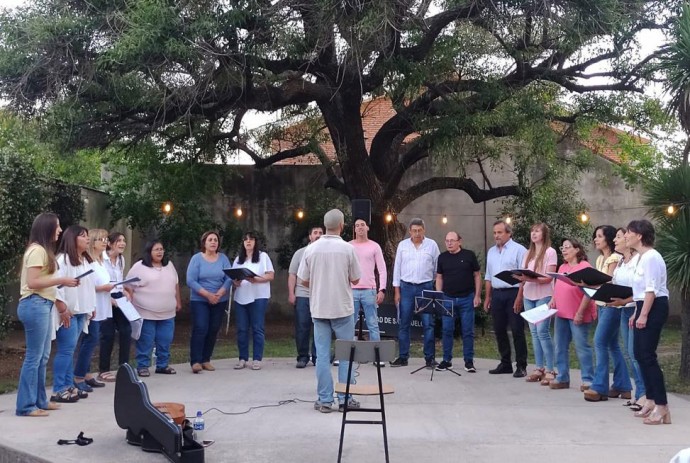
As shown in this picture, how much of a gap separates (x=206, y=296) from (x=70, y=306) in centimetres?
222

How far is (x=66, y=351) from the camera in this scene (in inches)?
277

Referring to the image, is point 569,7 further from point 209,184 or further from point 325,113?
point 209,184

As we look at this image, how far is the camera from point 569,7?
412 inches

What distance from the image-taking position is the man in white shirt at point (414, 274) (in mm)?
9477

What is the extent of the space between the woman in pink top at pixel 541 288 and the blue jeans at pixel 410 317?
1.37 m

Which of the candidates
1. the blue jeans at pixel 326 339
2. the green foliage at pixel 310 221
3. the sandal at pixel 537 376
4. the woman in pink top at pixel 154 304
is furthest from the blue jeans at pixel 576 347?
the green foliage at pixel 310 221

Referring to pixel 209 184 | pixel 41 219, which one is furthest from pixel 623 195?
pixel 41 219

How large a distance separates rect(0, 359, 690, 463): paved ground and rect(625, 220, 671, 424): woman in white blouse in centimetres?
28

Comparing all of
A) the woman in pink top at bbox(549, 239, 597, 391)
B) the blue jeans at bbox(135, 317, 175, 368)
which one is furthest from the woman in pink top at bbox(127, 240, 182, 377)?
the woman in pink top at bbox(549, 239, 597, 391)

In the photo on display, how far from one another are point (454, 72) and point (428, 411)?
24.3 feet

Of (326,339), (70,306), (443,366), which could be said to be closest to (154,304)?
(70,306)

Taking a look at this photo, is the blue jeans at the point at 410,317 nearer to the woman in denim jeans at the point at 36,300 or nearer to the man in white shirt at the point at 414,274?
the man in white shirt at the point at 414,274

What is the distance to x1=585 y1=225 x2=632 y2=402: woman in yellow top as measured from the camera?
7102mm

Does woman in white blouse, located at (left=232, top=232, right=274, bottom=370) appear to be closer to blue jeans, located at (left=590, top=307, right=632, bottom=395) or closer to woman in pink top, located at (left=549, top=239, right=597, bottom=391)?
woman in pink top, located at (left=549, top=239, right=597, bottom=391)
